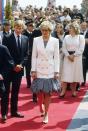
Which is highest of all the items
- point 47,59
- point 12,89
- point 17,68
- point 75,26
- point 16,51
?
point 75,26

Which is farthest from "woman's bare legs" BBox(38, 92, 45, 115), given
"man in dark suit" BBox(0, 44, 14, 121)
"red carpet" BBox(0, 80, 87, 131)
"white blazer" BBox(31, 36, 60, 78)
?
"man in dark suit" BBox(0, 44, 14, 121)

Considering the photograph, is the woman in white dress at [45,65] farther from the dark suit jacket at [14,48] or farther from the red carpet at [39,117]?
the red carpet at [39,117]

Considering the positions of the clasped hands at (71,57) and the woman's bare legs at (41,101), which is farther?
the clasped hands at (71,57)

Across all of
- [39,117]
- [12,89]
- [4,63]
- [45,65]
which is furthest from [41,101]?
[4,63]

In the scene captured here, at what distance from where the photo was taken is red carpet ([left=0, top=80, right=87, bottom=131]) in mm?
8470

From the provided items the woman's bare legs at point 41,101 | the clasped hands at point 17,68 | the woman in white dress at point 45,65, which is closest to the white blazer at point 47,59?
the woman in white dress at point 45,65

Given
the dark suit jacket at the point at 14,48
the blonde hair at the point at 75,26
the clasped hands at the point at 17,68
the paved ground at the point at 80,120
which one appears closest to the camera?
the paved ground at the point at 80,120

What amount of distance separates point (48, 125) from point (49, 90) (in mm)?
631

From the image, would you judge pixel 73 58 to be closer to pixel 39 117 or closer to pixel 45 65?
pixel 39 117

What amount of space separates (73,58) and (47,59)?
2.73m

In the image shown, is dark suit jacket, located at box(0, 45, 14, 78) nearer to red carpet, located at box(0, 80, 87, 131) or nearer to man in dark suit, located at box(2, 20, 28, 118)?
man in dark suit, located at box(2, 20, 28, 118)

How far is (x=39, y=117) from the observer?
9.23m

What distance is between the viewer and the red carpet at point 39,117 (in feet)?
27.8

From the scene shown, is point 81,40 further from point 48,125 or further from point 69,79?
point 48,125
